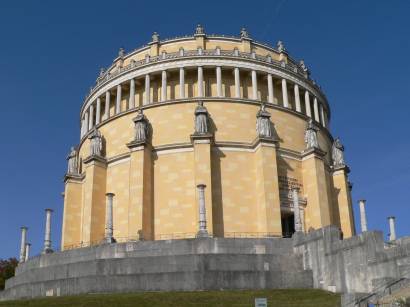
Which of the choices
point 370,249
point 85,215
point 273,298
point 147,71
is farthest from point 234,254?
point 147,71

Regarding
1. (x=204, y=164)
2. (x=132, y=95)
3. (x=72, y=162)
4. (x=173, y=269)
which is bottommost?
(x=173, y=269)

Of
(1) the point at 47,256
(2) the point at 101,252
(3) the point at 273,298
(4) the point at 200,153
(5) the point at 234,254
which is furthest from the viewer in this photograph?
(4) the point at 200,153

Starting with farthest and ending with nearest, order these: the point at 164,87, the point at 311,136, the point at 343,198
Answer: the point at 343,198 → the point at 164,87 → the point at 311,136

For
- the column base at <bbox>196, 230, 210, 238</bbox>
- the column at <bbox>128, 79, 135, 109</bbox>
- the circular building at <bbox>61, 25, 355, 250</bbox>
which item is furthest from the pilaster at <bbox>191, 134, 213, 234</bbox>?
the column at <bbox>128, 79, 135, 109</bbox>

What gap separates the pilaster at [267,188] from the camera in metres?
38.3

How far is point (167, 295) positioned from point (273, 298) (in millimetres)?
4972

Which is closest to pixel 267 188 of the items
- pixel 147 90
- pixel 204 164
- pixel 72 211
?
pixel 204 164

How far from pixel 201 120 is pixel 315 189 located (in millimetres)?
10466

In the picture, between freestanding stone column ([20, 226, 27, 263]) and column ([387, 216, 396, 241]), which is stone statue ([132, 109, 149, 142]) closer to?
freestanding stone column ([20, 226, 27, 263])

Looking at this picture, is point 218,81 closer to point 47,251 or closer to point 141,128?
point 141,128

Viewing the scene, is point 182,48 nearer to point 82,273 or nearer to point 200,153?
point 200,153

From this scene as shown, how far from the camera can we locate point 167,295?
25.1 metres

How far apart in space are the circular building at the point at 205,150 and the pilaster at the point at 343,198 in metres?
0.10

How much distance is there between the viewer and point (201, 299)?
78.6 feet
